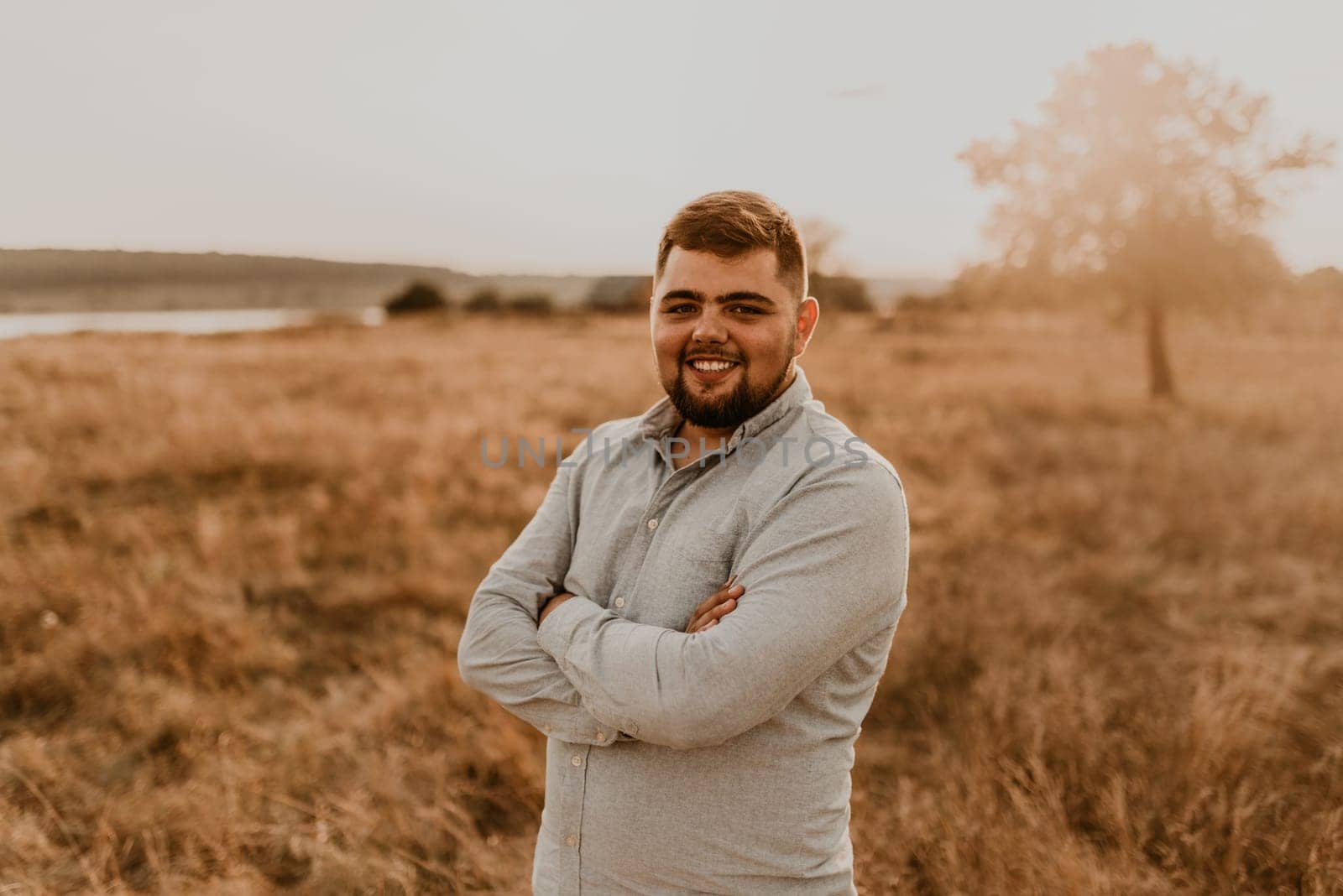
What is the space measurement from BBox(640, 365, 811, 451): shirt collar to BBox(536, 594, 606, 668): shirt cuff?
542mm

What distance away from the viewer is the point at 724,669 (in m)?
1.76

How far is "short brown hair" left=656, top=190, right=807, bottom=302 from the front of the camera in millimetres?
2111

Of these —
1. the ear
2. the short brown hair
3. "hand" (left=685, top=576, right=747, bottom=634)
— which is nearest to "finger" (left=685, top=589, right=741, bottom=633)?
"hand" (left=685, top=576, right=747, bottom=634)

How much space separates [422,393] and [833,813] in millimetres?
13386

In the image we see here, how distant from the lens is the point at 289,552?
253 inches

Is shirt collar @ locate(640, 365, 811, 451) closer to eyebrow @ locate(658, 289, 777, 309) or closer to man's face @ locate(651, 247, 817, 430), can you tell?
man's face @ locate(651, 247, 817, 430)

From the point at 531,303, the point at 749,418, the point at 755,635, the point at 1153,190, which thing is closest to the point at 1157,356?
the point at 1153,190

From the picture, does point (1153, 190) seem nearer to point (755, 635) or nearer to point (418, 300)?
point (755, 635)

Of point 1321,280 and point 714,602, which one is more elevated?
point 1321,280

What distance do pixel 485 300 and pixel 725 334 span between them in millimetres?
62438

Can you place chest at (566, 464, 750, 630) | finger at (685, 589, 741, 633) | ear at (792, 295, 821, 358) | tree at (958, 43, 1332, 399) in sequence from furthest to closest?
tree at (958, 43, 1332, 399), ear at (792, 295, 821, 358), chest at (566, 464, 750, 630), finger at (685, 589, 741, 633)

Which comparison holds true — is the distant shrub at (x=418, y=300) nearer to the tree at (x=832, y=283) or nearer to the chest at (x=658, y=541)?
the tree at (x=832, y=283)

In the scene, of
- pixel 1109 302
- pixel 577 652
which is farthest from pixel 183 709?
pixel 1109 302

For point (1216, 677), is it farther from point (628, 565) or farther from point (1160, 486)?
point (1160, 486)
